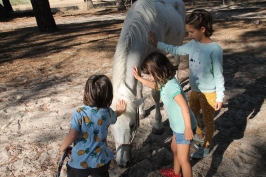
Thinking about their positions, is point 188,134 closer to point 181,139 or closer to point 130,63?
point 181,139

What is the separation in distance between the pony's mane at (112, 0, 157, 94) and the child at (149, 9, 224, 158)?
156 millimetres

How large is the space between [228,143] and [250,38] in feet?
17.6

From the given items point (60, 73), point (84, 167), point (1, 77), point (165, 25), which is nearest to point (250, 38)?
point (165, 25)

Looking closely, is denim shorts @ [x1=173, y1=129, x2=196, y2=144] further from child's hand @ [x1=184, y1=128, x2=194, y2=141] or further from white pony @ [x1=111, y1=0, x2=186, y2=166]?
white pony @ [x1=111, y1=0, x2=186, y2=166]

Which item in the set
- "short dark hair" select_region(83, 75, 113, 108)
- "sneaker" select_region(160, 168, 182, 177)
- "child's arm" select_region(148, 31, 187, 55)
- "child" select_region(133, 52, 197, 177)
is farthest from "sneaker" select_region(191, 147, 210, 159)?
"short dark hair" select_region(83, 75, 113, 108)

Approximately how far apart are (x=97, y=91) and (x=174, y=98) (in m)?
0.63

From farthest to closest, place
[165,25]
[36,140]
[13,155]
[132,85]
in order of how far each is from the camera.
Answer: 1. [165,25]
2. [36,140]
3. [13,155]
4. [132,85]

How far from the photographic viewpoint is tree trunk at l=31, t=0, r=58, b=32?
9320mm

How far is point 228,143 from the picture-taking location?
317cm

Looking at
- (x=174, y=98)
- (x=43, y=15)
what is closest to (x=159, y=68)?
(x=174, y=98)

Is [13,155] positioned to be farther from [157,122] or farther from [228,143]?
[228,143]

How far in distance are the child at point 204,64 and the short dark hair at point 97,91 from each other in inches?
41.4

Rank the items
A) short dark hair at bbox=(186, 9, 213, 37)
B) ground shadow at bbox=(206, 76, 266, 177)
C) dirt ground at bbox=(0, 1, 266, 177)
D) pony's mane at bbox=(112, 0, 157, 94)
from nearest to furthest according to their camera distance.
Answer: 1. short dark hair at bbox=(186, 9, 213, 37)
2. pony's mane at bbox=(112, 0, 157, 94)
3. dirt ground at bbox=(0, 1, 266, 177)
4. ground shadow at bbox=(206, 76, 266, 177)

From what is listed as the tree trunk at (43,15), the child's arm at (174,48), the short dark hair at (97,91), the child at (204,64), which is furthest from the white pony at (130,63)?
the tree trunk at (43,15)
